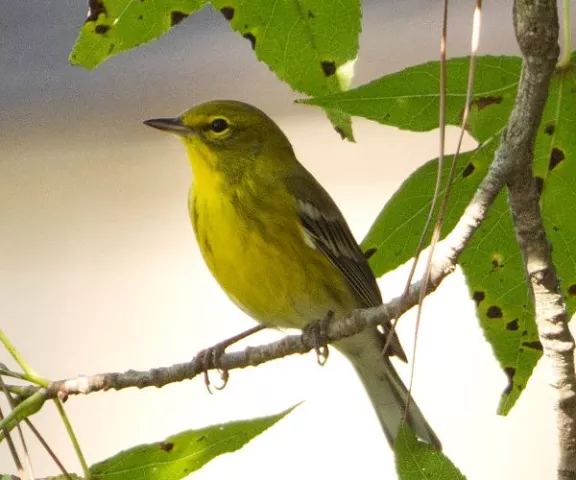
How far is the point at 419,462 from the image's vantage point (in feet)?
3.80

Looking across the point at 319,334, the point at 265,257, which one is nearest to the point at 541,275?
the point at 319,334

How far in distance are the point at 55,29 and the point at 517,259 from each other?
16.5 ft

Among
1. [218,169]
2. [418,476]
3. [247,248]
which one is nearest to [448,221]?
[418,476]

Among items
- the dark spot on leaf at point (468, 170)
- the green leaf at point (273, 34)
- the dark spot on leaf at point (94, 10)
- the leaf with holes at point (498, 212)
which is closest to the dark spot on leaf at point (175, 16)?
the green leaf at point (273, 34)

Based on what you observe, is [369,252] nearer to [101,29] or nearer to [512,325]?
[512,325]

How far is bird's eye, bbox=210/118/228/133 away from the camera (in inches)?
108

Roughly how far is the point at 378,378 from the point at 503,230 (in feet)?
4.37

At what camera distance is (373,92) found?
1.36 m

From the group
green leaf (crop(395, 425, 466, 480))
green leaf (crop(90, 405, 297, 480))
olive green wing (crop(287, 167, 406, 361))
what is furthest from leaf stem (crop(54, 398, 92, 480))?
olive green wing (crop(287, 167, 406, 361))

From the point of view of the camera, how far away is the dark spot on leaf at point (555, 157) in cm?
151

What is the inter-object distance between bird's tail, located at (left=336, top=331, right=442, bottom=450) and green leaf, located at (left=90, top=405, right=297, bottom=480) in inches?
54.8

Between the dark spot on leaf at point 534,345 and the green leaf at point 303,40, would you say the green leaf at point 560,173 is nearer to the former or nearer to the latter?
the dark spot on leaf at point 534,345

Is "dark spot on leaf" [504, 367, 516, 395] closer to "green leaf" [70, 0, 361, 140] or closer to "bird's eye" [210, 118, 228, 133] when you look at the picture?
"green leaf" [70, 0, 361, 140]

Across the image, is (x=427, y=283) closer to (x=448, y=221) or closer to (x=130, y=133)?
(x=448, y=221)
